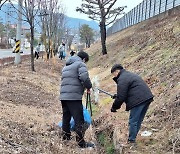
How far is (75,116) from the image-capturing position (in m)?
6.57

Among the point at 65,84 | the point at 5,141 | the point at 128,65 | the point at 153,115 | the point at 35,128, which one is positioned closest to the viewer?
the point at 5,141

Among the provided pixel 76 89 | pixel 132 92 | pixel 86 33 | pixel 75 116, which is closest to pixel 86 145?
pixel 75 116

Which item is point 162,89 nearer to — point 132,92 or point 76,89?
point 132,92

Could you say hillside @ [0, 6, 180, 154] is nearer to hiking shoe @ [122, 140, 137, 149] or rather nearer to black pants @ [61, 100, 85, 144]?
hiking shoe @ [122, 140, 137, 149]

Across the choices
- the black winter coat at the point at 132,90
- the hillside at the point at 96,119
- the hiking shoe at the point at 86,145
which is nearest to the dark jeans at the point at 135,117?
the black winter coat at the point at 132,90

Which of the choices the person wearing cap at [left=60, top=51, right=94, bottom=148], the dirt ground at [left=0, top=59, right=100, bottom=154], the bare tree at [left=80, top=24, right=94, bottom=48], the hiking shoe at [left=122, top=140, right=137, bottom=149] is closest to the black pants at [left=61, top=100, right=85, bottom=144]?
the person wearing cap at [left=60, top=51, right=94, bottom=148]

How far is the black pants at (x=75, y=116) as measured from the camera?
6.53 meters

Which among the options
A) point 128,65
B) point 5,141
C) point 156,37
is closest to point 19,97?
point 5,141

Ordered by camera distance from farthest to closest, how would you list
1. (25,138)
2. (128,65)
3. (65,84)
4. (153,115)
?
1. (128,65)
2. (153,115)
3. (65,84)
4. (25,138)

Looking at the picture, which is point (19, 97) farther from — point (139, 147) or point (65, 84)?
point (139, 147)

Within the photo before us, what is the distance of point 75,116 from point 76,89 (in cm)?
51

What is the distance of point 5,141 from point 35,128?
1.52m

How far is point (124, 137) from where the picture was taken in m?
6.73

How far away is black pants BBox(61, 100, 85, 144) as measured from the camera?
6.53 m
